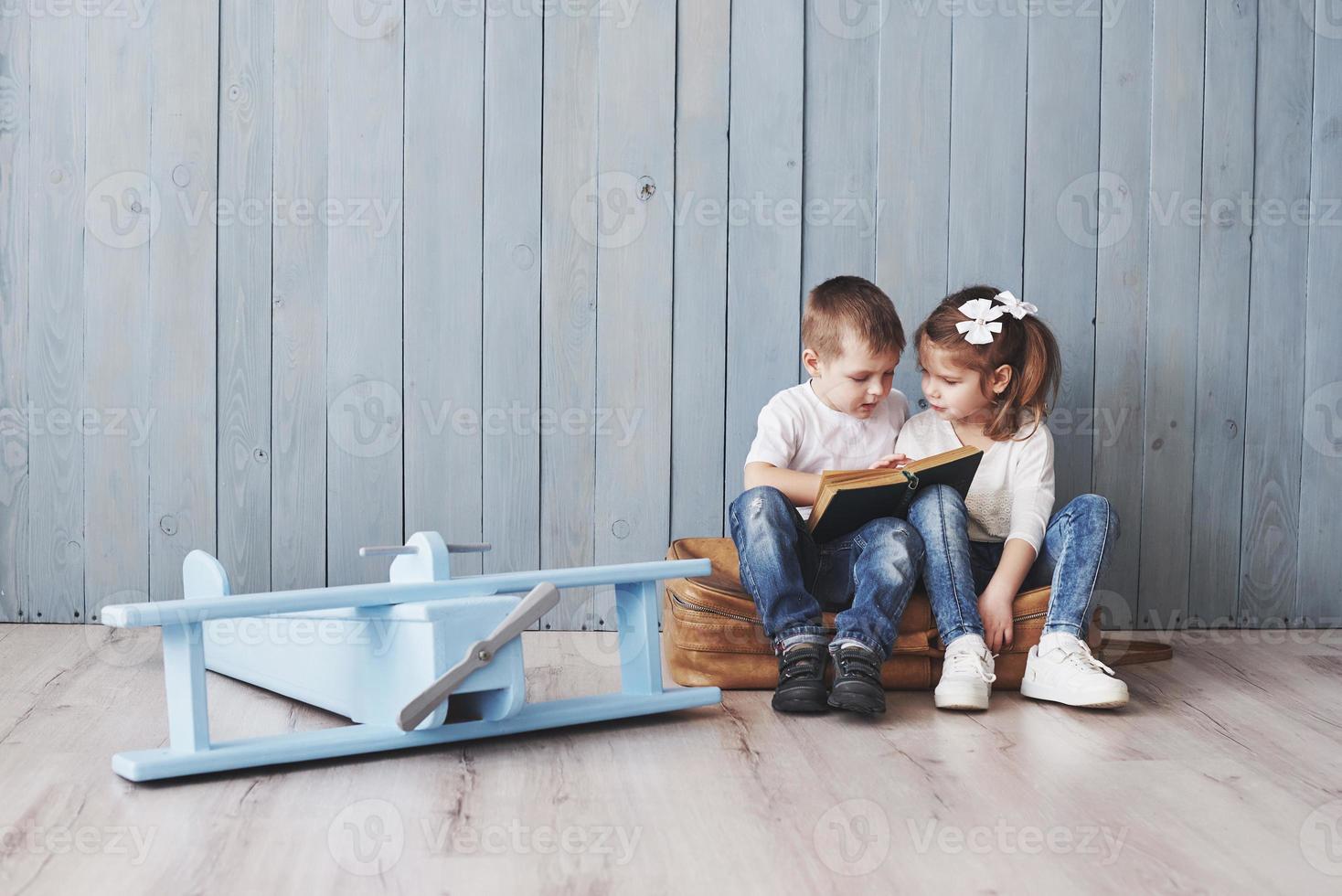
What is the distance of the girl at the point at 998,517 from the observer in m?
1.52

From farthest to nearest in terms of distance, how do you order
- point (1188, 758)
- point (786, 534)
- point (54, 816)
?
Answer: point (786, 534), point (1188, 758), point (54, 816)

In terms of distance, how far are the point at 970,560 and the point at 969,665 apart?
0.18 meters

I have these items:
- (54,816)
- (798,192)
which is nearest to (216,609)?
(54,816)

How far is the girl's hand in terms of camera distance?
158 centimetres

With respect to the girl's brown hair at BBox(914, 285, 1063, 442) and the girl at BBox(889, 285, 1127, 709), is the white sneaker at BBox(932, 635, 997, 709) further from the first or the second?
the girl's brown hair at BBox(914, 285, 1063, 442)

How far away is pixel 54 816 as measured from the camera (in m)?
1.05

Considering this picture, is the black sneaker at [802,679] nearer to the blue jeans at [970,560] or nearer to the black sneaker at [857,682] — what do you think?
the black sneaker at [857,682]

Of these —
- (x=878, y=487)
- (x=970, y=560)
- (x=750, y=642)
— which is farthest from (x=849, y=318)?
(x=750, y=642)

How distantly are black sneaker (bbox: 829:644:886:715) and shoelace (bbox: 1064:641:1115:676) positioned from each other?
10.9 inches

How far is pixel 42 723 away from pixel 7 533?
726 mm

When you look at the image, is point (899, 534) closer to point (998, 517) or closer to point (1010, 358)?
point (998, 517)

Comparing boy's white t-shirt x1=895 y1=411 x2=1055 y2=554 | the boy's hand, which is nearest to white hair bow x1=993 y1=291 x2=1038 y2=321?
boy's white t-shirt x1=895 y1=411 x2=1055 y2=554

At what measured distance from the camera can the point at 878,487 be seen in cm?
154

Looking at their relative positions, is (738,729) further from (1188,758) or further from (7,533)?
(7,533)
